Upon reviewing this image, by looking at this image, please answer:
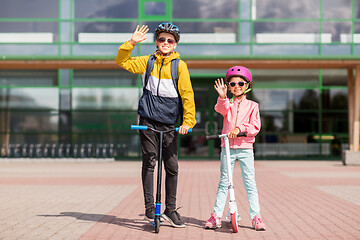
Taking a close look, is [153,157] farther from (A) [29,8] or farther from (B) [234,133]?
(A) [29,8]

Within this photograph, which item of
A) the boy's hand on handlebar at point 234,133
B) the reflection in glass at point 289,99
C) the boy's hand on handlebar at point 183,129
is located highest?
the reflection in glass at point 289,99

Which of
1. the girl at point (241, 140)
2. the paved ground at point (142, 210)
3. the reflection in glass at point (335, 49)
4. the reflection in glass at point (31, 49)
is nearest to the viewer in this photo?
the paved ground at point (142, 210)

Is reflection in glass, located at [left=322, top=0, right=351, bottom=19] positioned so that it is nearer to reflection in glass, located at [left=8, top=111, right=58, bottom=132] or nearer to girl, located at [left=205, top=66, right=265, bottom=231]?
reflection in glass, located at [left=8, top=111, right=58, bottom=132]

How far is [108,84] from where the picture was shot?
20.1 meters

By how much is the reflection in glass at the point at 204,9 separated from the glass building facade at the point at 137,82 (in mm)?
41

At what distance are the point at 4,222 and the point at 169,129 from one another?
7.41 ft

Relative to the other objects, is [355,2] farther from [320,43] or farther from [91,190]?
[91,190]

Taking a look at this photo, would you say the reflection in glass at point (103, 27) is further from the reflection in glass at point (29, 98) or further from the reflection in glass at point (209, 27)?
the reflection in glass at point (29, 98)

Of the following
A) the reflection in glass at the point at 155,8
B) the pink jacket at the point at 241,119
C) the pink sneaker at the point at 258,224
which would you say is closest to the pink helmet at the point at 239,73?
the pink jacket at the point at 241,119

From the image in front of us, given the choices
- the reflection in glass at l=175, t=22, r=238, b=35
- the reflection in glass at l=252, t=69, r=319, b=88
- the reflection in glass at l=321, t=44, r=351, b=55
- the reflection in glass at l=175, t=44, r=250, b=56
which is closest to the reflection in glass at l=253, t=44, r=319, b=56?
the reflection in glass at l=321, t=44, r=351, b=55

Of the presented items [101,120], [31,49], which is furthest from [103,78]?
[31,49]

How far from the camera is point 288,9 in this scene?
19969 millimetres

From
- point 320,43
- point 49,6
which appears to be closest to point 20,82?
point 49,6

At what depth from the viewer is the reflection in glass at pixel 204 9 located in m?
19.8
